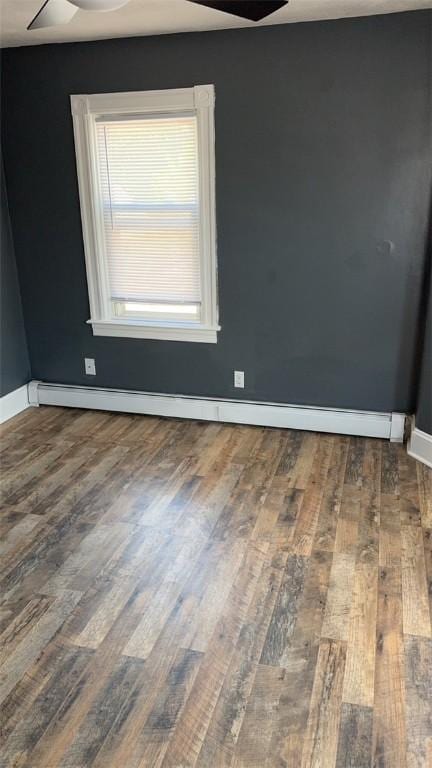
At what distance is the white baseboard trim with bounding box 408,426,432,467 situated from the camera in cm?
343

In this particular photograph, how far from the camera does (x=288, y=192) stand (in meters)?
3.55

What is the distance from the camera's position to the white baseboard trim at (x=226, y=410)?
377 cm

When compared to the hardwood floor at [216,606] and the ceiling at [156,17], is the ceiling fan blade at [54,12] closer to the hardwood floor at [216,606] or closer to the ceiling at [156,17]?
the ceiling at [156,17]

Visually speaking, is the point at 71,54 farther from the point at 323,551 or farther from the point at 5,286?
the point at 323,551

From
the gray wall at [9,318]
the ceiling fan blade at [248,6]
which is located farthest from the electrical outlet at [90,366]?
the ceiling fan blade at [248,6]

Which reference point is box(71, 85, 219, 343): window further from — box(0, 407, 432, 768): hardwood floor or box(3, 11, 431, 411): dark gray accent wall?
box(0, 407, 432, 768): hardwood floor

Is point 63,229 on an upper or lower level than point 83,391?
upper

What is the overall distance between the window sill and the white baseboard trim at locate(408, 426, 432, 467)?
1.45 meters

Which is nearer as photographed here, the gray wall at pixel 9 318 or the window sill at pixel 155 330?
the window sill at pixel 155 330

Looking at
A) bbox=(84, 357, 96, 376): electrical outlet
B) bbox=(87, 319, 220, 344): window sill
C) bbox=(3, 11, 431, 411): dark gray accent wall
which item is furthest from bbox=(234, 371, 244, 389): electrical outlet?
bbox=(84, 357, 96, 376): electrical outlet

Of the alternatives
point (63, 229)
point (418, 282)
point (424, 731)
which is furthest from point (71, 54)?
point (424, 731)

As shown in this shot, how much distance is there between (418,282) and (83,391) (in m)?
2.51

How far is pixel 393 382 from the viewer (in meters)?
3.69

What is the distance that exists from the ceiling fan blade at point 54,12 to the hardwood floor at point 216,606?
2260 mm
